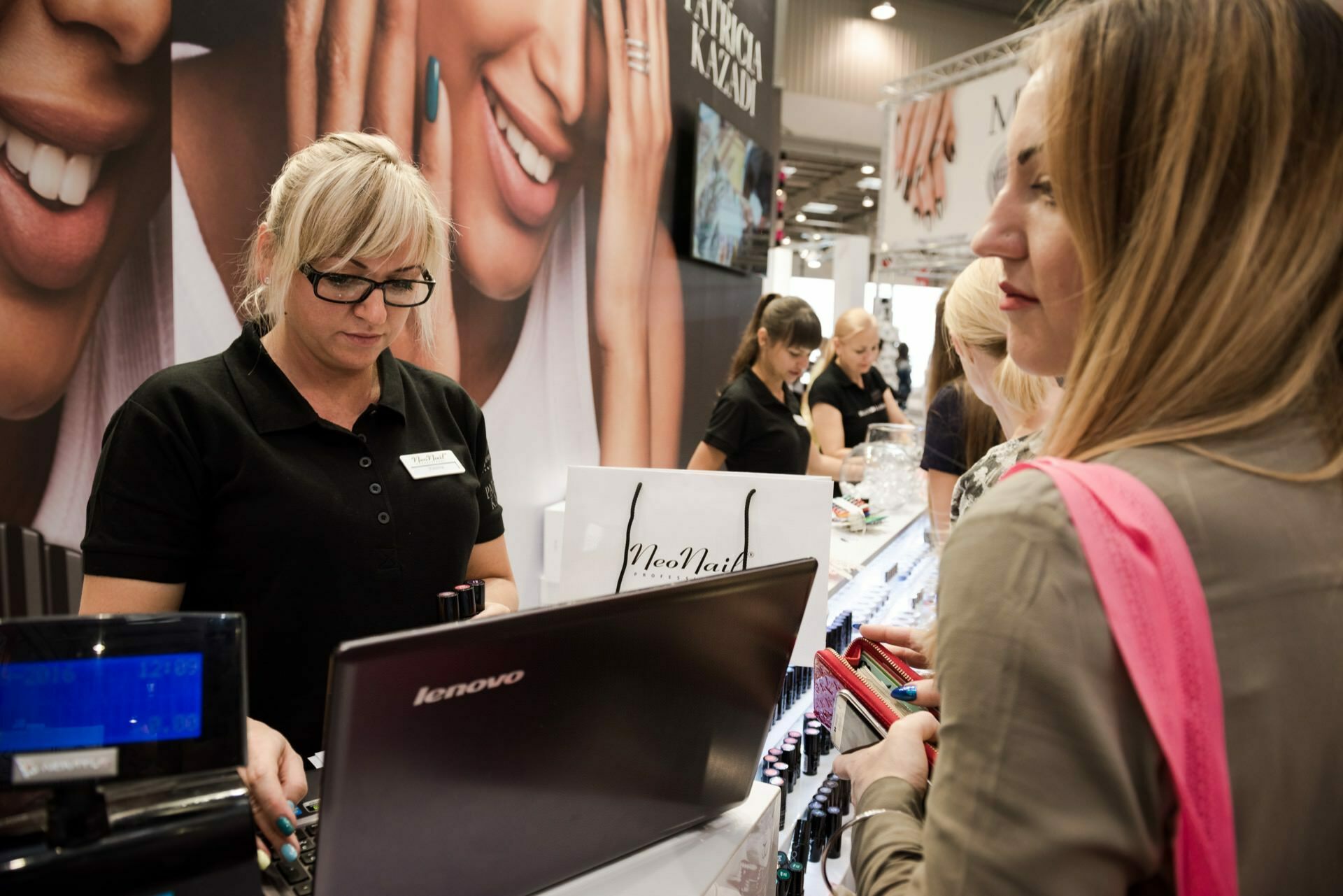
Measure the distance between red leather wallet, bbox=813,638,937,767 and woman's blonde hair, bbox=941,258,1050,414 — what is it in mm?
963

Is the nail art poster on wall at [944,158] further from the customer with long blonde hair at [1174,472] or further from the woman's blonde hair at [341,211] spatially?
the customer with long blonde hair at [1174,472]

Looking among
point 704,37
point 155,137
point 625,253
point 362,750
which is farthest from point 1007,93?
point 362,750

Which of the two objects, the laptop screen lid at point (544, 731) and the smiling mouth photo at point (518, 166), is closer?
the laptop screen lid at point (544, 731)

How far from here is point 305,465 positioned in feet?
4.37

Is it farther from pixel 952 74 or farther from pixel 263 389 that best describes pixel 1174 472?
pixel 952 74

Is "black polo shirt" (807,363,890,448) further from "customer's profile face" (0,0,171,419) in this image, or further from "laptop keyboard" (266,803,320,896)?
"laptop keyboard" (266,803,320,896)

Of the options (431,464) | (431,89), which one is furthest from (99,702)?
(431,89)

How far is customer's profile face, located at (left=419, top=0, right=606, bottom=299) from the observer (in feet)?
10.3

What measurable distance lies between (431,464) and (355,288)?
32 centimetres

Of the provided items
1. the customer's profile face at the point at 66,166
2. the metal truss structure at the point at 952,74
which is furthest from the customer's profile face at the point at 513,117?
the metal truss structure at the point at 952,74

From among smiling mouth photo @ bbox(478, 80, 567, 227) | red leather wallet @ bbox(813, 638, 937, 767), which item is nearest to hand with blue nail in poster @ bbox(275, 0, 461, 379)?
smiling mouth photo @ bbox(478, 80, 567, 227)

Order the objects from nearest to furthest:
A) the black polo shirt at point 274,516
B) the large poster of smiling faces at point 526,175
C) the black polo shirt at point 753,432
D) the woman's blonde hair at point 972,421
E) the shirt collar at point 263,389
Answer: the black polo shirt at point 274,516 → the shirt collar at point 263,389 → the large poster of smiling faces at point 526,175 → the woman's blonde hair at point 972,421 → the black polo shirt at point 753,432

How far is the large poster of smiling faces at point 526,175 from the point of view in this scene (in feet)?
7.27

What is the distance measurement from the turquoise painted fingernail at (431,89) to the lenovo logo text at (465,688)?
2.74 m
